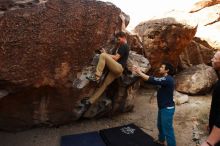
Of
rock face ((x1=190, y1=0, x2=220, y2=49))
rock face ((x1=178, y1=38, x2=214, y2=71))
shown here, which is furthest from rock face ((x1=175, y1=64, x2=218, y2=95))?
rock face ((x1=190, y1=0, x2=220, y2=49))

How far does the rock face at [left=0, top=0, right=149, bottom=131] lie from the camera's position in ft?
20.0

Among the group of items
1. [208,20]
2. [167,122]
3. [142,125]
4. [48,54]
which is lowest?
[142,125]

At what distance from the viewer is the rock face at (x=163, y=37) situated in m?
9.51

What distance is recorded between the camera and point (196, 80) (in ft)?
32.5

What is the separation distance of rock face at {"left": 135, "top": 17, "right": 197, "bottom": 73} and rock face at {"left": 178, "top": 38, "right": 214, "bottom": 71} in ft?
4.80

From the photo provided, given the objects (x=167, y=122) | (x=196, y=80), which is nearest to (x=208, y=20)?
(x=196, y=80)

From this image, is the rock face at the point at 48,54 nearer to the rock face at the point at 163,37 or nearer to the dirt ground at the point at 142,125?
the dirt ground at the point at 142,125

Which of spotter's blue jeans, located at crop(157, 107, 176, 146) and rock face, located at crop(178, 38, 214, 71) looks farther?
rock face, located at crop(178, 38, 214, 71)

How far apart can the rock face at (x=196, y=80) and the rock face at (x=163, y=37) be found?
2.93ft

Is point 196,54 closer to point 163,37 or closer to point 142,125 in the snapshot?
point 163,37

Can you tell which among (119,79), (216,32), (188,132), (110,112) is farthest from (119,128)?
(216,32)

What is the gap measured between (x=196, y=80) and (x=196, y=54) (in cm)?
201

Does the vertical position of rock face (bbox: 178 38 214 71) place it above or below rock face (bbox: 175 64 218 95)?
above

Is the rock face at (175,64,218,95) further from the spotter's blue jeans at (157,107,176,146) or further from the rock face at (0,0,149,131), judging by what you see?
the spotter's blue jeans at (157,107,176,146)
